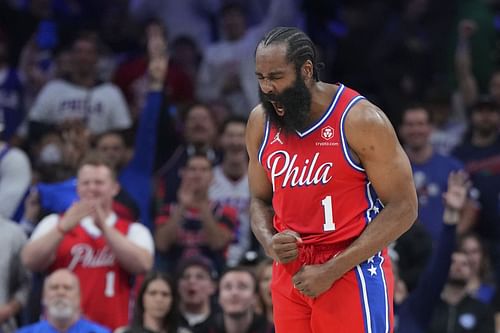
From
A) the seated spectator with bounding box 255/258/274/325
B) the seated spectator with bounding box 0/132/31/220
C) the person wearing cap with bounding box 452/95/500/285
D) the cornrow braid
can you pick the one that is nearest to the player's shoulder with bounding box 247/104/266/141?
the cornrow braid

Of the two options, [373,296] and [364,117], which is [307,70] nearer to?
[364,117]

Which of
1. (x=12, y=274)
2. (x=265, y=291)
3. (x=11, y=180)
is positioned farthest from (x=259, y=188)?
(x=11, y=180)

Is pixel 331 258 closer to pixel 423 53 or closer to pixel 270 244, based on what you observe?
pixel 270 244

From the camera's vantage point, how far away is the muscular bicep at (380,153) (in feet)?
16.4

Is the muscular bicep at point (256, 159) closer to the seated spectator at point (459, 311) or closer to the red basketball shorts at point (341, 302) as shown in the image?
the red basketball shorts at point (341, 302)

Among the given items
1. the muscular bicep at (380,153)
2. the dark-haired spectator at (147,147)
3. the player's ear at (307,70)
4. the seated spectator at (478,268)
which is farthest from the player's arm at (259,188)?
the seated spectator at (478,268)

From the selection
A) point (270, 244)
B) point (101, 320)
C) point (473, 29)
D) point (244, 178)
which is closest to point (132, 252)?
point (101, 320)

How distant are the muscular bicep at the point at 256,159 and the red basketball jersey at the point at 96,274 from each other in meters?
2.52

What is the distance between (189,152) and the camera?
9.76 meters

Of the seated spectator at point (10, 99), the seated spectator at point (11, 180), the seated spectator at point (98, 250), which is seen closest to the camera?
the seated spectator at point (98, 250)

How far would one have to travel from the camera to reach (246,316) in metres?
7.89

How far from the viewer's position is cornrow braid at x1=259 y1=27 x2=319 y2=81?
5004 mm

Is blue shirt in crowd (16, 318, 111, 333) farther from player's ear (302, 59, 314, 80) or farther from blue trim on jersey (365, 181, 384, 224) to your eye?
player's ear (302, 59, 314, 80)

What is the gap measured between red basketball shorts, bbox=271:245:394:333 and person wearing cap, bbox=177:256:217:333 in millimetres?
2913
